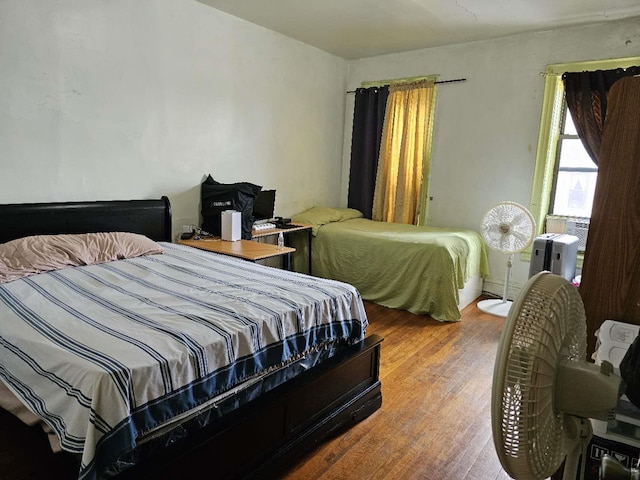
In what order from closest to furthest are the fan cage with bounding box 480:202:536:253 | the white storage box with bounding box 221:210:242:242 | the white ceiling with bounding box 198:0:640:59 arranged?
the white ceiling with bounding box 198:0:640:59, the white storage box with bounding box 221:210:242:242, the fan cage with bounding box 480:202:536:253

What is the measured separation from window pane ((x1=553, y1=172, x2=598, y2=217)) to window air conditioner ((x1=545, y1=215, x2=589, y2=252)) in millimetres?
78

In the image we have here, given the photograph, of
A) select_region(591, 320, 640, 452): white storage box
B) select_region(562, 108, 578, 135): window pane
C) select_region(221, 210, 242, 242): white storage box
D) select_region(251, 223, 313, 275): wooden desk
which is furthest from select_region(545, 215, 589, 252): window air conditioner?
select_region(591, 320, 640, 452): white storage box

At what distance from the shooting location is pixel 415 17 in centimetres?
371

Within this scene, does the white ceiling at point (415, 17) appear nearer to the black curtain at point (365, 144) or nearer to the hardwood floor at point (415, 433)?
the black curtain at point (365, 144)

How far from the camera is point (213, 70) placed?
3.75m

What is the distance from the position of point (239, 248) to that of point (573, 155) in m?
3.15

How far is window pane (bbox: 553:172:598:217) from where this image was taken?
13.3ft

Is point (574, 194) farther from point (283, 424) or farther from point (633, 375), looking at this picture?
point (633, 375)

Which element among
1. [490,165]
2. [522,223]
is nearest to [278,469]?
[522,223]

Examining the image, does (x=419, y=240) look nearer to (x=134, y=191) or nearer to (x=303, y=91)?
(x=303, y=91)

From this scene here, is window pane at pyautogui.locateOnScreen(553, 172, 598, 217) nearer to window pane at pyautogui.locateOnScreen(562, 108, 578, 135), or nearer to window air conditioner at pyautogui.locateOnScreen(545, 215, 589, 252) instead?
window air conditioner at pyautogui.locateOnScreen(545, 215, 589, 252)

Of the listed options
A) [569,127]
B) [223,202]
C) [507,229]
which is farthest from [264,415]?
[569,127]

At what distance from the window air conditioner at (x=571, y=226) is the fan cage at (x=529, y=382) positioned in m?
3.54

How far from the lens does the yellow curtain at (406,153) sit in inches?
185
